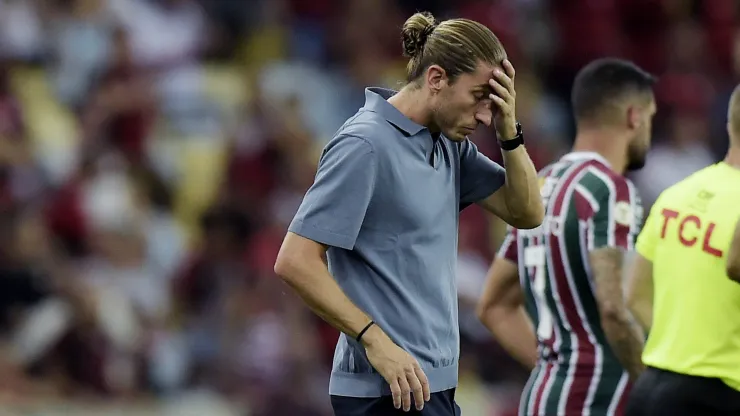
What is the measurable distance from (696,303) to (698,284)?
6 cm

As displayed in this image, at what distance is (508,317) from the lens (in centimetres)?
598

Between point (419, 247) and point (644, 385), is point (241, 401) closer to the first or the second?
point (644, 385)

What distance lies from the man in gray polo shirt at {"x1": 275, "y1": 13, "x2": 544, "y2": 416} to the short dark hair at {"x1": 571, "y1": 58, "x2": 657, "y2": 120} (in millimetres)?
1587

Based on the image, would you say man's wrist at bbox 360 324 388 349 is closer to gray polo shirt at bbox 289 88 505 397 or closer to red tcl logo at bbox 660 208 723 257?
gray polo shirt at bbox 289 88 505 397

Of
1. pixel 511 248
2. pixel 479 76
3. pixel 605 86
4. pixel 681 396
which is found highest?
pixel 479 76

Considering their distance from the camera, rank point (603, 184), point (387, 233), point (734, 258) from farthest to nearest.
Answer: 1. point (603, 184)
2. point (734, 258)
3. point (387, 233)

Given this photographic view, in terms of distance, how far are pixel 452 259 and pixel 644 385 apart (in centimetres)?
115

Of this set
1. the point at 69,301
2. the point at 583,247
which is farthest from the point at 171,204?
the point at 583,247

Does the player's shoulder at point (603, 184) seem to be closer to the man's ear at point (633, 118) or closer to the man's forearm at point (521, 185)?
the man's ear at point (633, 118)

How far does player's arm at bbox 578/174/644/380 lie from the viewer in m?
5.36

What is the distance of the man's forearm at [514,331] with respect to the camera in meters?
5.97

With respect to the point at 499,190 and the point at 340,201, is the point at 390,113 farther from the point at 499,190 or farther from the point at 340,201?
the point at 499,190

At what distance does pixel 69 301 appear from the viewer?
905 centimetres

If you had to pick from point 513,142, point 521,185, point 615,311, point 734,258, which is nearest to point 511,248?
point 615,311
